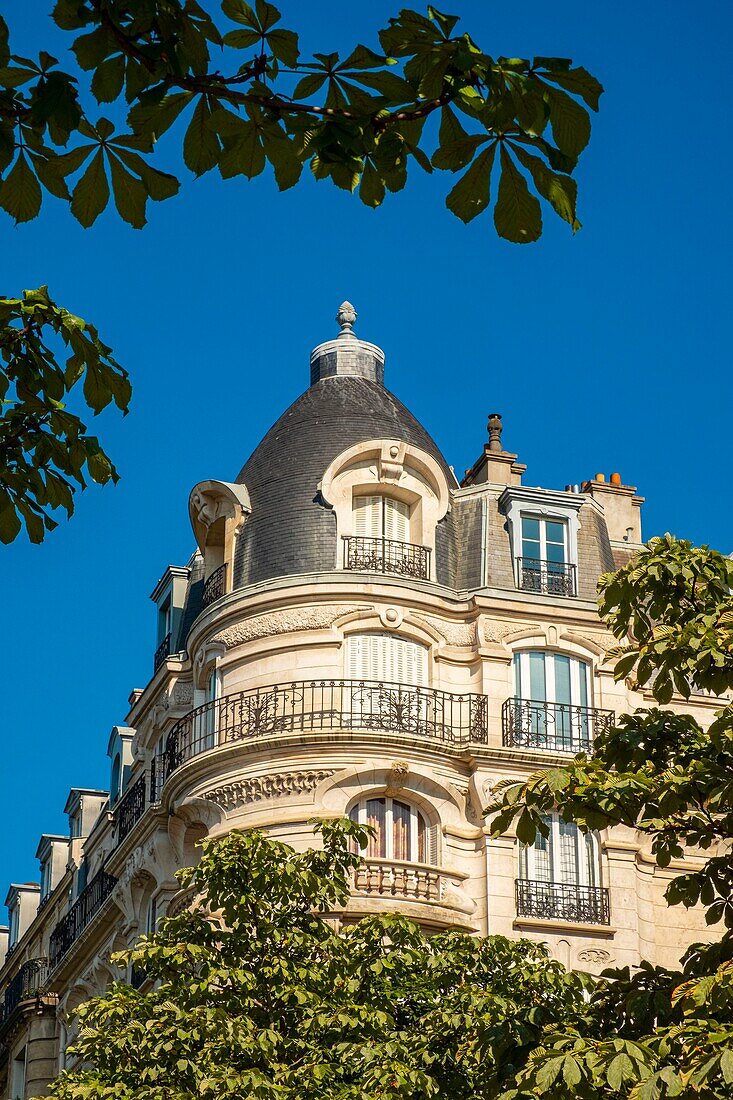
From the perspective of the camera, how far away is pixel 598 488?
127 feet

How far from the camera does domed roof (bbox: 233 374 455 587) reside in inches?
1341

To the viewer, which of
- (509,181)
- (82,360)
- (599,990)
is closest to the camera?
(509,181)

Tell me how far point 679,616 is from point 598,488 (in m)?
23.3

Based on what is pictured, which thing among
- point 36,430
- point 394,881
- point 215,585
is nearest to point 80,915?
point 215,585

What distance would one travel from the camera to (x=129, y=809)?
1529 inches

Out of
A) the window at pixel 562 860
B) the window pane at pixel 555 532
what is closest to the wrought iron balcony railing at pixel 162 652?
the window pane at pixel 555 532

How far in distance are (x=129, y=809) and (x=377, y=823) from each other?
8.37m

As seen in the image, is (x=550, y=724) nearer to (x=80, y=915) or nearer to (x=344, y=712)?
(x=344, y=712)

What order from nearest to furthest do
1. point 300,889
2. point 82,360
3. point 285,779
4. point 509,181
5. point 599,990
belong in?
point 509,181
point 82,360
point 599,990
point 300,889
point 285,779

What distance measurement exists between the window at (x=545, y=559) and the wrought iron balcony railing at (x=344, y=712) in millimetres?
2765

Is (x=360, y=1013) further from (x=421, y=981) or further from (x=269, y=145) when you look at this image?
(x=269, y=145)

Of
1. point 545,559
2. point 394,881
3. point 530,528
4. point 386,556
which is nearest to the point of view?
point 394,881

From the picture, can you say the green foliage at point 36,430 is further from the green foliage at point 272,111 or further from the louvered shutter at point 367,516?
the louvered shutter at point 367,516

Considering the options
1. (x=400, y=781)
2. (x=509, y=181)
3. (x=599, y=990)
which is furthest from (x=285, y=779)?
(x=509, y=181)
